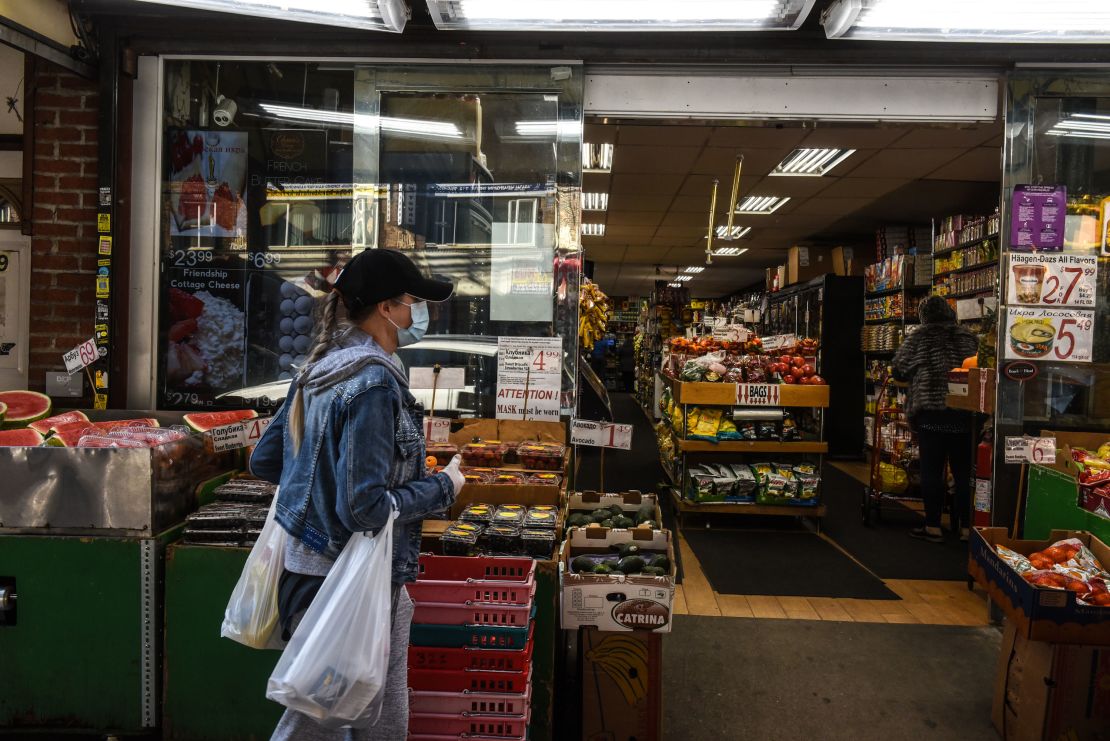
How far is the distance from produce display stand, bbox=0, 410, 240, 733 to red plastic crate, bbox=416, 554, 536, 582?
110 centimetres

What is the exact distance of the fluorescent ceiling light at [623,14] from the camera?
10.1ft

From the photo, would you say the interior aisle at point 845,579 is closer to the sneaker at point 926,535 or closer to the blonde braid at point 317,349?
the sneaker at point 926,535

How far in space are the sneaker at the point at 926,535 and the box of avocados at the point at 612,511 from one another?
3.26 metres

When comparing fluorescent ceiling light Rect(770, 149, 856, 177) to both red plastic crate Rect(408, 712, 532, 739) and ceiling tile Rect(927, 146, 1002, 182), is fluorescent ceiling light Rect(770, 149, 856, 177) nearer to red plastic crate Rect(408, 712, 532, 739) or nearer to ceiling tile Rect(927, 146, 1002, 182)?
ceiling tile Rect(927, 146, 1002, 182)

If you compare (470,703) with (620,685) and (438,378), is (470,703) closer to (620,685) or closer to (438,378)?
(620,685)

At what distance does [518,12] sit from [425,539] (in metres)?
2.37

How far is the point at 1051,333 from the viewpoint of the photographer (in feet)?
12.8

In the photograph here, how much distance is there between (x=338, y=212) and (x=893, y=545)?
474 centimetres

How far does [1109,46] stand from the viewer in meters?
3.79

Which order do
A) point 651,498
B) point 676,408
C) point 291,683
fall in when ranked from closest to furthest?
point 291,683 → point 651,498 → point 676,408

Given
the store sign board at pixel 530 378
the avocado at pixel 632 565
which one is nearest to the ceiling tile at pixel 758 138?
the store sign board at pixel 530 378

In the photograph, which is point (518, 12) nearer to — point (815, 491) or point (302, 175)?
point (302, 175)

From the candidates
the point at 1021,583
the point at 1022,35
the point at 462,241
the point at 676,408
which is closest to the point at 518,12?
the point at 462,241

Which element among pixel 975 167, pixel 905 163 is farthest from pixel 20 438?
pixel 975 167
